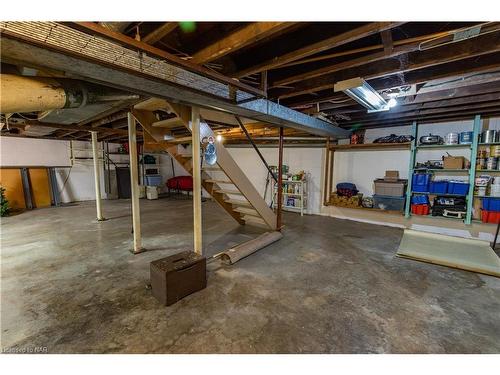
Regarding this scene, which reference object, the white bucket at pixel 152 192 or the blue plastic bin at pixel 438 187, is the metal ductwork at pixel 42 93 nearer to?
the blue plastic bin at pixel 438 187

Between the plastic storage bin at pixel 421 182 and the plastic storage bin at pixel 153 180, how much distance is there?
8.21m

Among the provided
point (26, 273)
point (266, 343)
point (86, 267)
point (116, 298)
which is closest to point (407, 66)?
point (266, 343)

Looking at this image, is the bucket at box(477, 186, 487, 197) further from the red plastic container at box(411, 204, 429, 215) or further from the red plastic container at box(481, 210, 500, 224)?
the red plastic container at box(411, 204, 429, 215)

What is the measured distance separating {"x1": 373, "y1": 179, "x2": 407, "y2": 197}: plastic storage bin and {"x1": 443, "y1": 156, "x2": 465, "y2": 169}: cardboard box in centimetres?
74

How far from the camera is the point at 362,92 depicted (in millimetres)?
2379

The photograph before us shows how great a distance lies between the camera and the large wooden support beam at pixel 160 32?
1.23m

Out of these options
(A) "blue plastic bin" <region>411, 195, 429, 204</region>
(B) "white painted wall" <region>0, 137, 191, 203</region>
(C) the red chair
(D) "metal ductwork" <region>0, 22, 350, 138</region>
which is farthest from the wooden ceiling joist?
(B) "white painted wall" <region>0, 137, 191, 203</region>

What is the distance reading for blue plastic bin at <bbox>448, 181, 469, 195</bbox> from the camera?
3930 millimetres

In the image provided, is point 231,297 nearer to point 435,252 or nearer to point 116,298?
point 116,298

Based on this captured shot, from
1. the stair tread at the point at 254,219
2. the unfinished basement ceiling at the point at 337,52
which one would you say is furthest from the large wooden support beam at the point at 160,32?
the stair tread at the point at 254,219

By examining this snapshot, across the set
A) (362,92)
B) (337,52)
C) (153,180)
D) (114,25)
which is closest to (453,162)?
(362,92)

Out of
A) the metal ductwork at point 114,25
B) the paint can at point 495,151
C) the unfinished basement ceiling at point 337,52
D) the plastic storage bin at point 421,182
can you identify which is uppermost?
the unfinished basement ceiling at point 337,52

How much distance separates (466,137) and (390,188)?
1.47 meters

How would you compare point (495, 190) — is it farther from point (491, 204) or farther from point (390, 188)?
point (390, 188)
